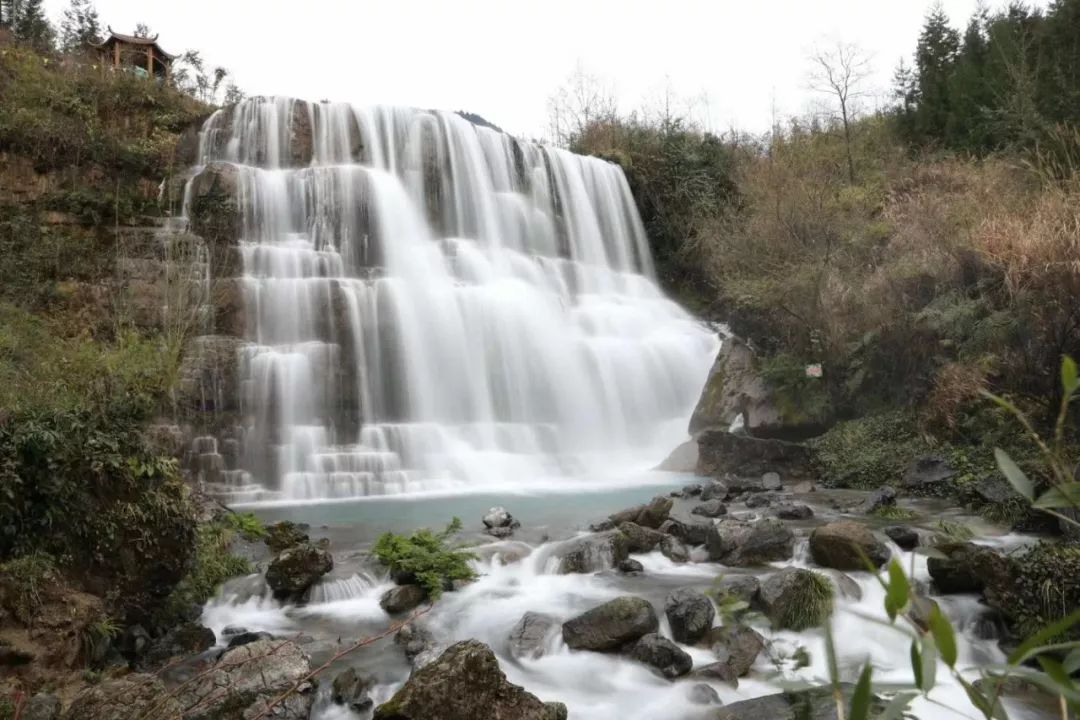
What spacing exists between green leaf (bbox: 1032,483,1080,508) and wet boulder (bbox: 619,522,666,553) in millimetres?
7349

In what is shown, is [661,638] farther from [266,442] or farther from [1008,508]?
[266,442]

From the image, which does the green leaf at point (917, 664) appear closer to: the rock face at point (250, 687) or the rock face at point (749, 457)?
the rock face at point (250, 687)

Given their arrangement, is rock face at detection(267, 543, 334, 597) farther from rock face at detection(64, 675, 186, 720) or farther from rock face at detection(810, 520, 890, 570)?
rock face at detection(810, 520, 890, 570)

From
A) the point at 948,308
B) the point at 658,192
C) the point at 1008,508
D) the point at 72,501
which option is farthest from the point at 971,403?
the point at 658,192

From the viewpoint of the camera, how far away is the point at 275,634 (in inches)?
245

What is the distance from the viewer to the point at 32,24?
101ft

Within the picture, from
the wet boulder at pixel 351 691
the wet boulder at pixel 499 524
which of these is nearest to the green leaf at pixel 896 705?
the wet boulder at pixel 351 691

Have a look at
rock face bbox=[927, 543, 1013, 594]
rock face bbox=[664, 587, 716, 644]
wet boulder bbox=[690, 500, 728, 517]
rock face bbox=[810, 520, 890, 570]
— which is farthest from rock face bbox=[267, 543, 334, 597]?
rock face bbox=[927, 543, 1013, 594]

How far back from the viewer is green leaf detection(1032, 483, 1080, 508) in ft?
3.09

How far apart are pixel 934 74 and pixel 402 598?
28581 mm

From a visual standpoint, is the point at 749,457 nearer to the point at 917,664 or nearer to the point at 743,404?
the point at 743,404

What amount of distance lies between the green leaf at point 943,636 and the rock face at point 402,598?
6541 millimetres

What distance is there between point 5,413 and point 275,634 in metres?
2.70

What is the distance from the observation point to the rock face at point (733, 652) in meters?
5.36
